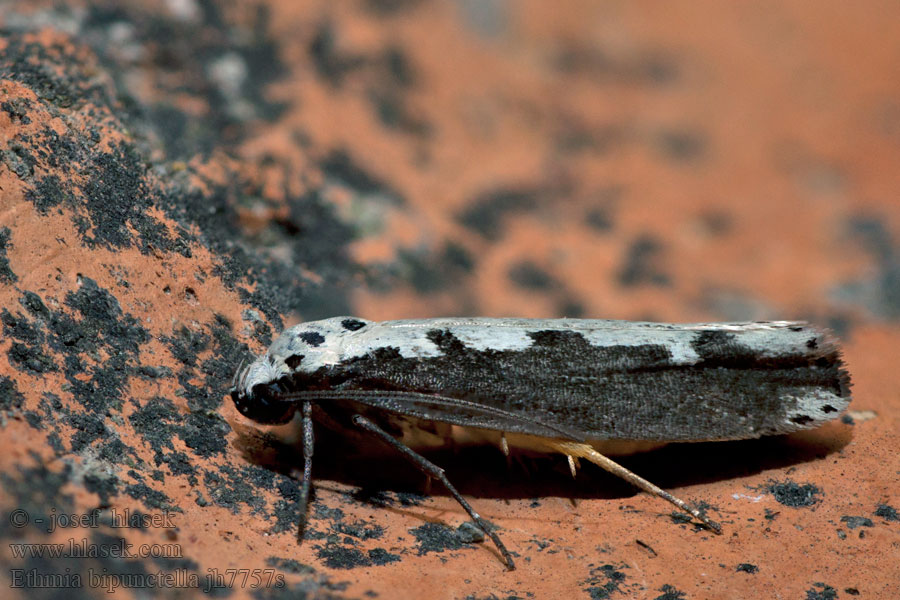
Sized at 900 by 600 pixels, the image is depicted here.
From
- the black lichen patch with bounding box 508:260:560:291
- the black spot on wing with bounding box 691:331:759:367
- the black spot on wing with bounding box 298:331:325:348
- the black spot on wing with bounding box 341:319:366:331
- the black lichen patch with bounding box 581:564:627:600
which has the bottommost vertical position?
the black lichen patch with bounding box 581:564:627:600

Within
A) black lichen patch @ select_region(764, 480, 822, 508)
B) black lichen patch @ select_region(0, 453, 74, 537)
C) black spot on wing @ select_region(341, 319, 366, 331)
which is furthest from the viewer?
black spot on wing @ select_region(341, 319, 366, 331)

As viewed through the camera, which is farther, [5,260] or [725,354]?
[725,354]

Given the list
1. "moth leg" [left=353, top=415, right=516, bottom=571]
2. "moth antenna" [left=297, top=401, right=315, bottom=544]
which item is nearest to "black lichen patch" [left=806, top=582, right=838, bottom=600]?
"moth leg" [left=353, top=415, right=516, bottom=571]

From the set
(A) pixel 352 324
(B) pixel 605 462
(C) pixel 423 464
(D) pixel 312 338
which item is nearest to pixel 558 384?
(B) pixel 605 462

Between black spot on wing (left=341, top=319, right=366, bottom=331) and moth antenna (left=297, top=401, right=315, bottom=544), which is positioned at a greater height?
black spot on wing (left=341, top=319, right=366, bottom=331)

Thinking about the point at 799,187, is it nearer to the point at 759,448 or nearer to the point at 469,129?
the point at 469,129

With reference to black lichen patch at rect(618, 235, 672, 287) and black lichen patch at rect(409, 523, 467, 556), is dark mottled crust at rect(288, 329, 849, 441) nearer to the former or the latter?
black lichen patch at rect(409, 523, 467, 556)

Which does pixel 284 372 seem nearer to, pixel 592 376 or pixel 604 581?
pixel 592 376
